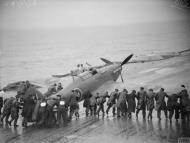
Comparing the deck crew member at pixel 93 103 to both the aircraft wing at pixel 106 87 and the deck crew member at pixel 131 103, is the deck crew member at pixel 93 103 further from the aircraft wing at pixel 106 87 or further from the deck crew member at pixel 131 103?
the aircraft wing at pixel 106 87

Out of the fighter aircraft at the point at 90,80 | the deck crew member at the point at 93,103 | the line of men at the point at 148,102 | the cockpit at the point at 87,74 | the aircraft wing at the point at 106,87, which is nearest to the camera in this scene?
the line of men at the point at 148,102

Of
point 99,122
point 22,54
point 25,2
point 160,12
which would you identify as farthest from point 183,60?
point 22,54

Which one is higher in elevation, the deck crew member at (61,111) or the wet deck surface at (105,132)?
the deck crew member at (61,111)

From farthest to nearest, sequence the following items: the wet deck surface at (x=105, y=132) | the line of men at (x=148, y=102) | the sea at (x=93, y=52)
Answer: the sea at (x=93, y=52) → the line of men at (x=148, y=102) → the wet deck surface at (x=105, y=132)

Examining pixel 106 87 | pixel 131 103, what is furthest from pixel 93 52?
pixel 131 103

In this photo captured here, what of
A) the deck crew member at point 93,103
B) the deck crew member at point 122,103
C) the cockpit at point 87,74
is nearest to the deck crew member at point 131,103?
the deck crew member at point 122,103

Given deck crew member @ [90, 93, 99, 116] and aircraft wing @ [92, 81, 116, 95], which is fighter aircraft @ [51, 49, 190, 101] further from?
deck crew member @ [90, 93, 99, 116]

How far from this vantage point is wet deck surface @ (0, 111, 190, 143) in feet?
26.8

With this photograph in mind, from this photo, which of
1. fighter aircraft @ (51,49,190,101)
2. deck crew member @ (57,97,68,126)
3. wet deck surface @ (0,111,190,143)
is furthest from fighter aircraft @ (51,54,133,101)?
wet deck surface @ (0,111,190,143)

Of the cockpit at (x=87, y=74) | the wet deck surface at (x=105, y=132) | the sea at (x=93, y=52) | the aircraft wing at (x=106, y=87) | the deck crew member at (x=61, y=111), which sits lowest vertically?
the wet deck surface at (x=105, y=132)

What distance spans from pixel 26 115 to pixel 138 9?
A: 1244cm

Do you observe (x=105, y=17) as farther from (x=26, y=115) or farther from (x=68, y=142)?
(x=68, y=142)

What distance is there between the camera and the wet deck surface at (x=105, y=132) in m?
8.18

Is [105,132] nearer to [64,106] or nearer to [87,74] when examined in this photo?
[64,106]
